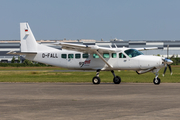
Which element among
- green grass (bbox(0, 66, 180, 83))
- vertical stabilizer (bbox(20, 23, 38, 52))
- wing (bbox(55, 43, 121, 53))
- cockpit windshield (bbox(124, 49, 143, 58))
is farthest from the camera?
green grass (bbox(0, 66, 180, 83))

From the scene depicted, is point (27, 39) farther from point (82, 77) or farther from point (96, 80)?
point (82, 77)

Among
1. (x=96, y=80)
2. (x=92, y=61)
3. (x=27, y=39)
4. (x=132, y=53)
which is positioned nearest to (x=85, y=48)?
(x=92, y=61)

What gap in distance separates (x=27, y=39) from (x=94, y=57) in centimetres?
659

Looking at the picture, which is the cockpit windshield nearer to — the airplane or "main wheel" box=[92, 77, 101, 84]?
the airplane

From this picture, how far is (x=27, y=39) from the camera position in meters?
27.9

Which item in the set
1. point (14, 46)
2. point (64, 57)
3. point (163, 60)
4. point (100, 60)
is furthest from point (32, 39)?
point (14, 46)

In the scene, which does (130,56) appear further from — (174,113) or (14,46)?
(14,46)

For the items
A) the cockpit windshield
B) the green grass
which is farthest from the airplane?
the green grass

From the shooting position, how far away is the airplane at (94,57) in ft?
77.4

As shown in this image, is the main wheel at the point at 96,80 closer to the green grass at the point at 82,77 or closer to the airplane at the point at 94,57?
the airplane at the point at 94,57

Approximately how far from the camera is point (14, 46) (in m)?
139

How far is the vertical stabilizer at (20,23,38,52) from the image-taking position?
2778 centimetres

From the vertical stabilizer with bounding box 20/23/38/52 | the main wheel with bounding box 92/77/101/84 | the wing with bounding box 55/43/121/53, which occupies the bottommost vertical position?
the main wheel with bounding box 92/77/101/84

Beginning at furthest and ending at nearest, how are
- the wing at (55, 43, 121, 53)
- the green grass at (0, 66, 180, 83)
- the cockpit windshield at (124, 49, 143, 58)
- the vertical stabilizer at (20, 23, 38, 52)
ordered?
the green grass at (0, 66, 180, 83) < the vertical stabilizer at (20, 23, 38, 52) < the cockpit windshield at (124, 49, 143, 58) < the wing at (55, 43, 121, 53)
